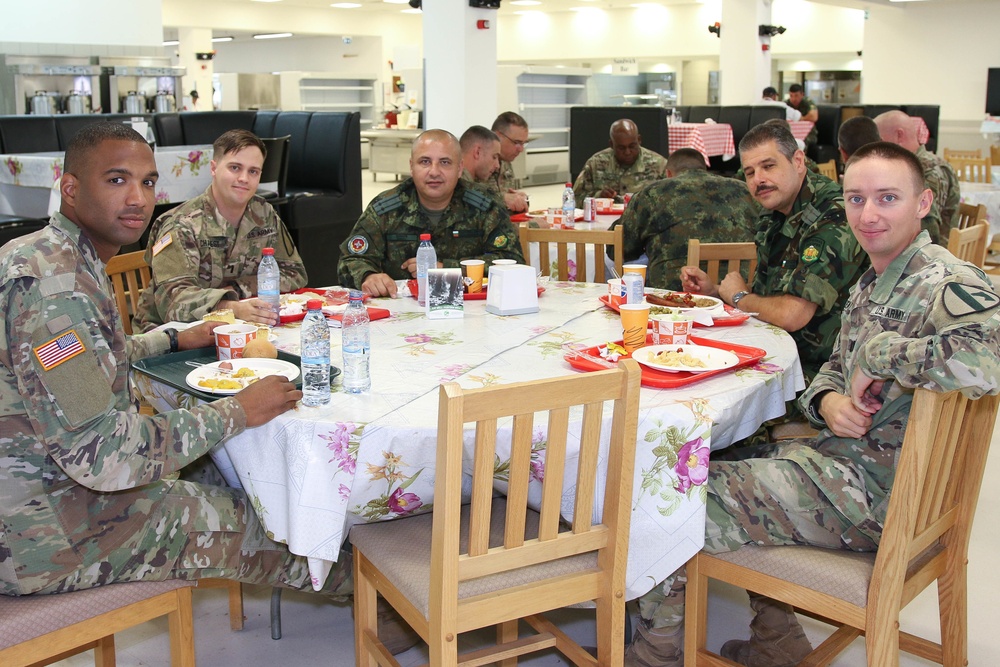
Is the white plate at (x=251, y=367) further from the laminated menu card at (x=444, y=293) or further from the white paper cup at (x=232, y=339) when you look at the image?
the laminated menu card at (x=444, y=293)

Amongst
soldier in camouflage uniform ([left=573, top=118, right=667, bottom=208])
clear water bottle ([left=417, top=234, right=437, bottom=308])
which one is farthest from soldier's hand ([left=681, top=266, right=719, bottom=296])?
soldier in camouflage uniform ([left=573, top=118, right=667, bottom=208])

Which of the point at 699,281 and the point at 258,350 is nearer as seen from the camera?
the point at 258,350

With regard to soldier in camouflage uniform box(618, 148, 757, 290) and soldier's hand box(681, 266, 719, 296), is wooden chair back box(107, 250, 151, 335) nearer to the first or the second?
soldier's hand box(681, 266, 719, 296)

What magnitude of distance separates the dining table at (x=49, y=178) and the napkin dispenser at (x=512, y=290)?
2.87 metres

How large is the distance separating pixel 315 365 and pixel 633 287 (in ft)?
3.69

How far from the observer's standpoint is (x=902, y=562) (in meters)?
1.86

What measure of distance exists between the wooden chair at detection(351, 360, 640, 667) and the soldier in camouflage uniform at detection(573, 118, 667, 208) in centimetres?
468

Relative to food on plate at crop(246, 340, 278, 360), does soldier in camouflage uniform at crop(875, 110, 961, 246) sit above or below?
above

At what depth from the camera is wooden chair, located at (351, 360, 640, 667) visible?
1.67 metres

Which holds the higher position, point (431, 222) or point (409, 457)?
point (431, 222)

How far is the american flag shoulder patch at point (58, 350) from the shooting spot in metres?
1.70

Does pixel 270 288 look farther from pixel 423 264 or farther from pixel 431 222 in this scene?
pixel 431 222

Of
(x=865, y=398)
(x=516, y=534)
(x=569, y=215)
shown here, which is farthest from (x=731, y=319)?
(x=569, y=215)

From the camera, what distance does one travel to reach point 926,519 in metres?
1.97
